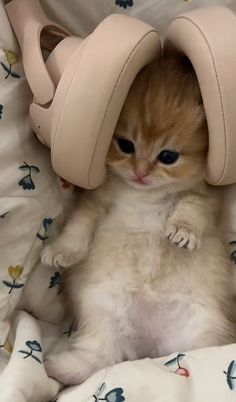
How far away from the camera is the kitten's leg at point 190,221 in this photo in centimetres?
130

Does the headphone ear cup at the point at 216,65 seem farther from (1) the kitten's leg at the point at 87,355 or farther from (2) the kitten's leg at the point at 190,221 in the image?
(1) the kitten's leg at the point at 87,355

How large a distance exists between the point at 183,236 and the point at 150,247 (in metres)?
0.11

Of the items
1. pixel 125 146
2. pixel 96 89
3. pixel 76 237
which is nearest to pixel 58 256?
pixel 76 237

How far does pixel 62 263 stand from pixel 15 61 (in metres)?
0.46

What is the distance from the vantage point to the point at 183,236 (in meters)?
1.29

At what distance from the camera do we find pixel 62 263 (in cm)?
134

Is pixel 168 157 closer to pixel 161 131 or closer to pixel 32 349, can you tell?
pixel 161 131

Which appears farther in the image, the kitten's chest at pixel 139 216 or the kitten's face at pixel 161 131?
the kitten's chest at pixel 139 216

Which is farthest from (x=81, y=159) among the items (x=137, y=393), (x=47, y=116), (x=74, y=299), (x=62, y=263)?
(x=137, y=393)

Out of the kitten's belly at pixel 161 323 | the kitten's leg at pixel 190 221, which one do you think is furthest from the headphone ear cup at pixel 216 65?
the kitten's belly at pixel 161 323

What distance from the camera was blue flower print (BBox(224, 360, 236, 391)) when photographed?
1.13 m

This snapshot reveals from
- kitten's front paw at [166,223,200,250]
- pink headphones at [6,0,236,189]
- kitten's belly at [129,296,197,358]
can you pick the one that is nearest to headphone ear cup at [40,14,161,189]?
pink headphones at [6,0,236,189]

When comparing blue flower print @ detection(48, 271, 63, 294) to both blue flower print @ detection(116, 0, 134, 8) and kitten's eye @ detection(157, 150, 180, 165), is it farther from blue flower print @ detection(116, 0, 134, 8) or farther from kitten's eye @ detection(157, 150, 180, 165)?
blue flower print @ detection(116, 0, 134, 8)

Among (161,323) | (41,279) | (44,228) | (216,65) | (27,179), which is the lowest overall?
(161,323)
